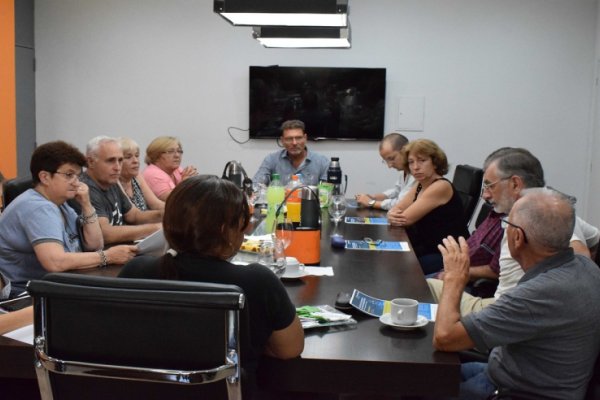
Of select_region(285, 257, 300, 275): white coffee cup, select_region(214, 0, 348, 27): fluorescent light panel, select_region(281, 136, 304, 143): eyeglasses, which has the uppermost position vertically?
select_region(214, 0, 348, 27): fluorescent light panel

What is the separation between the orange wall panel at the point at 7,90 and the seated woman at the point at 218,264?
4.58 metres

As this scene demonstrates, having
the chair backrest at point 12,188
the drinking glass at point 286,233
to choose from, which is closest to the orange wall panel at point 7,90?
the chair backrest at point 12,188

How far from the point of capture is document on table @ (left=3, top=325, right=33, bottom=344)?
1.67 meters

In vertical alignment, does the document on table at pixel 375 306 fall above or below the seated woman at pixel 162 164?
below

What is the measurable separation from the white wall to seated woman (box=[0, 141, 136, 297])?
3.63 metres

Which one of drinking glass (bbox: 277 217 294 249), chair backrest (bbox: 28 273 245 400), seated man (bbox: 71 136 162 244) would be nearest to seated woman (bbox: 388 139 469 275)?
drinking glass (bbox: 277 217 294 249)

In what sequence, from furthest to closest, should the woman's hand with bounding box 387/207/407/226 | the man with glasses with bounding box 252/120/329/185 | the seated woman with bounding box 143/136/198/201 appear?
1. the man with glasses with bounding box 252/120/329/185
2. the seated woman with bounding box 143/136/198/201
3. the woman's hand with bounding box 387/207/407/226

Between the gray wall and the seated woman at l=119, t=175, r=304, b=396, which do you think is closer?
the seated woman at l=119, t=175, r=304, b=396

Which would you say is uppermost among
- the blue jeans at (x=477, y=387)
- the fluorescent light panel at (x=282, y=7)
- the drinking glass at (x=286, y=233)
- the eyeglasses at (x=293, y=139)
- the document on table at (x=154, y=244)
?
the fluorescent light panel at (x=282, y=7)

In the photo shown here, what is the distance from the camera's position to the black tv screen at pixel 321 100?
6.03 meters

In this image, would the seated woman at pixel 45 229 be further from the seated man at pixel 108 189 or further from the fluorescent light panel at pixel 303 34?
the fluorescent light panel at pixel 303 34

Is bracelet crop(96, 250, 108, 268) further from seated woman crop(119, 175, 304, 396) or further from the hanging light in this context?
the hanging light

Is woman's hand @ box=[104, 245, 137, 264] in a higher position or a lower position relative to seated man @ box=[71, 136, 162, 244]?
lower

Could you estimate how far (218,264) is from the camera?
153 centimetres
